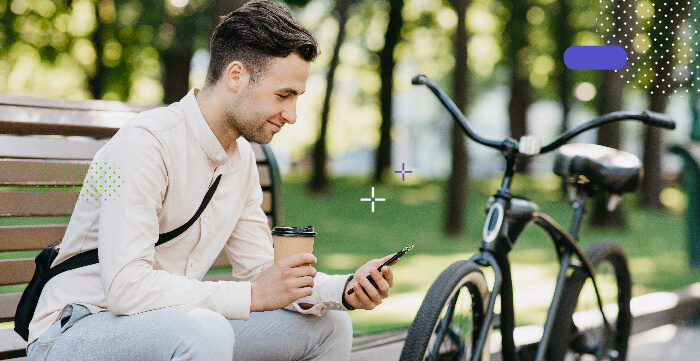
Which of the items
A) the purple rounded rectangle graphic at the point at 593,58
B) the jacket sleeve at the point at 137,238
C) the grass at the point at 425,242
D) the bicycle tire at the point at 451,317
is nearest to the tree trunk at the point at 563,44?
the grass at the point at 425,242

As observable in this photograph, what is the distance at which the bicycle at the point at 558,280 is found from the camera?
8.54 feet

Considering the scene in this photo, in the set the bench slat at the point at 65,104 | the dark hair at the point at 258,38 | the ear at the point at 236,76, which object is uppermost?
the dark hair at the point at 258,38

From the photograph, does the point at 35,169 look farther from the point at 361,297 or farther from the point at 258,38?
the point at 361,297

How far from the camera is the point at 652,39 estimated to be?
1659 cm

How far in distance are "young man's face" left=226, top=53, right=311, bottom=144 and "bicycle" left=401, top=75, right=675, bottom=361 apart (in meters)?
0.85

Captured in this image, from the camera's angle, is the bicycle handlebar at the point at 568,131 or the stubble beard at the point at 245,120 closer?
the stubble beard at the point at 245,120

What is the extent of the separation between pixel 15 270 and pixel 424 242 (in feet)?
26.6

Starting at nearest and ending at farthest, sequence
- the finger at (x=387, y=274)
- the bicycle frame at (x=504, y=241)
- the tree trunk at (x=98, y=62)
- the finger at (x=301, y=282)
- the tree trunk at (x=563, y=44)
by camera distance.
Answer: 1. the finger at (x=301, y=282)
2. the finger at (x=387, y=274)
3. the bicycle frame at (x=504, y=241)
4. the tree trunk at (x=98, y=62)
5. the tree trunk at (x=563, y=44)

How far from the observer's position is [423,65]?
23.8m

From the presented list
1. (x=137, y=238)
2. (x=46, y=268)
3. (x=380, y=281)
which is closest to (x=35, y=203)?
(x=46, y=268)

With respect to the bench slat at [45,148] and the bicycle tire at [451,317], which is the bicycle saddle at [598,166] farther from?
the bench slat at [45,148]

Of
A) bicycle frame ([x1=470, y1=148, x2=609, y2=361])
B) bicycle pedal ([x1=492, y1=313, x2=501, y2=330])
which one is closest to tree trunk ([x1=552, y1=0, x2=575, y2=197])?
bicycle frame ([x1=470, y1=148, x2=609, y2=361])

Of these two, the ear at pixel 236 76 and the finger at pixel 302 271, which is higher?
the ear at pixel 236 76

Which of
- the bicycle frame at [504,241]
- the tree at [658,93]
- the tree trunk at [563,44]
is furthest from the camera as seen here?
the tree trunk at [563,44]
